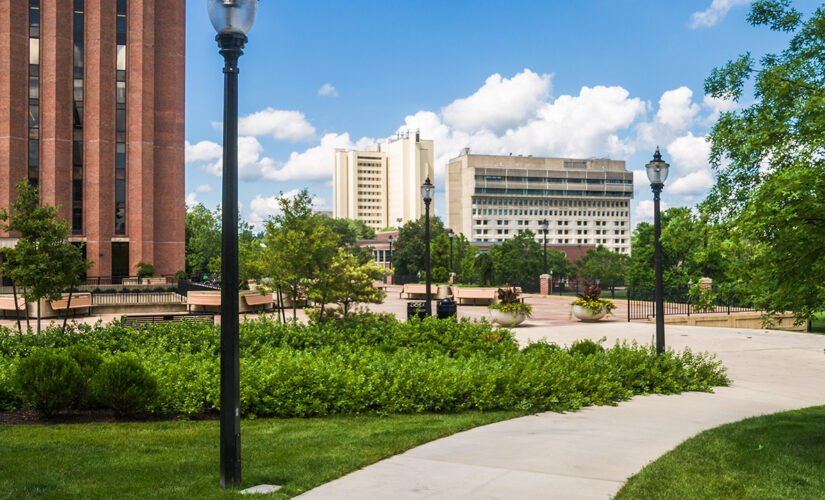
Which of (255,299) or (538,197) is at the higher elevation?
(538,197)

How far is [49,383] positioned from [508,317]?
17001 millimetres

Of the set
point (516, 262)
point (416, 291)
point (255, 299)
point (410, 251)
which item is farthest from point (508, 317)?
point (410, 251)

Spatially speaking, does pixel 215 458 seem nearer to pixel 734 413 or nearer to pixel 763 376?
pixel 734 413

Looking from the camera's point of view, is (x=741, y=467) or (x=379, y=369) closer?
(x=741, y=467)

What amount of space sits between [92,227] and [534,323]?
37.9 m

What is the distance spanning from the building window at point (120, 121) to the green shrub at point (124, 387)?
150ft

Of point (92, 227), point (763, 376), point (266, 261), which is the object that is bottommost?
point (763, 376)

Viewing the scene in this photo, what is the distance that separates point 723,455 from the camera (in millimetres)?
6395

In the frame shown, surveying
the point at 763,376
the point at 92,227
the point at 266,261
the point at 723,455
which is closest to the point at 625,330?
the point at 763,376

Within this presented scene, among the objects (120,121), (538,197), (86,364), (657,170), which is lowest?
(86,364)

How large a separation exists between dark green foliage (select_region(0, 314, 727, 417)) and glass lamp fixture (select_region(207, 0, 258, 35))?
4818 mm

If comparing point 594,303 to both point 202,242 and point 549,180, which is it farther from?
point 549,180

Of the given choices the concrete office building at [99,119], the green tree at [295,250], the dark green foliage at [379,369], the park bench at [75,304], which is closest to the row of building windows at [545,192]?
the concrete office building at [99,119]

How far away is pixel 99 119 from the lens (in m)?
48.1
